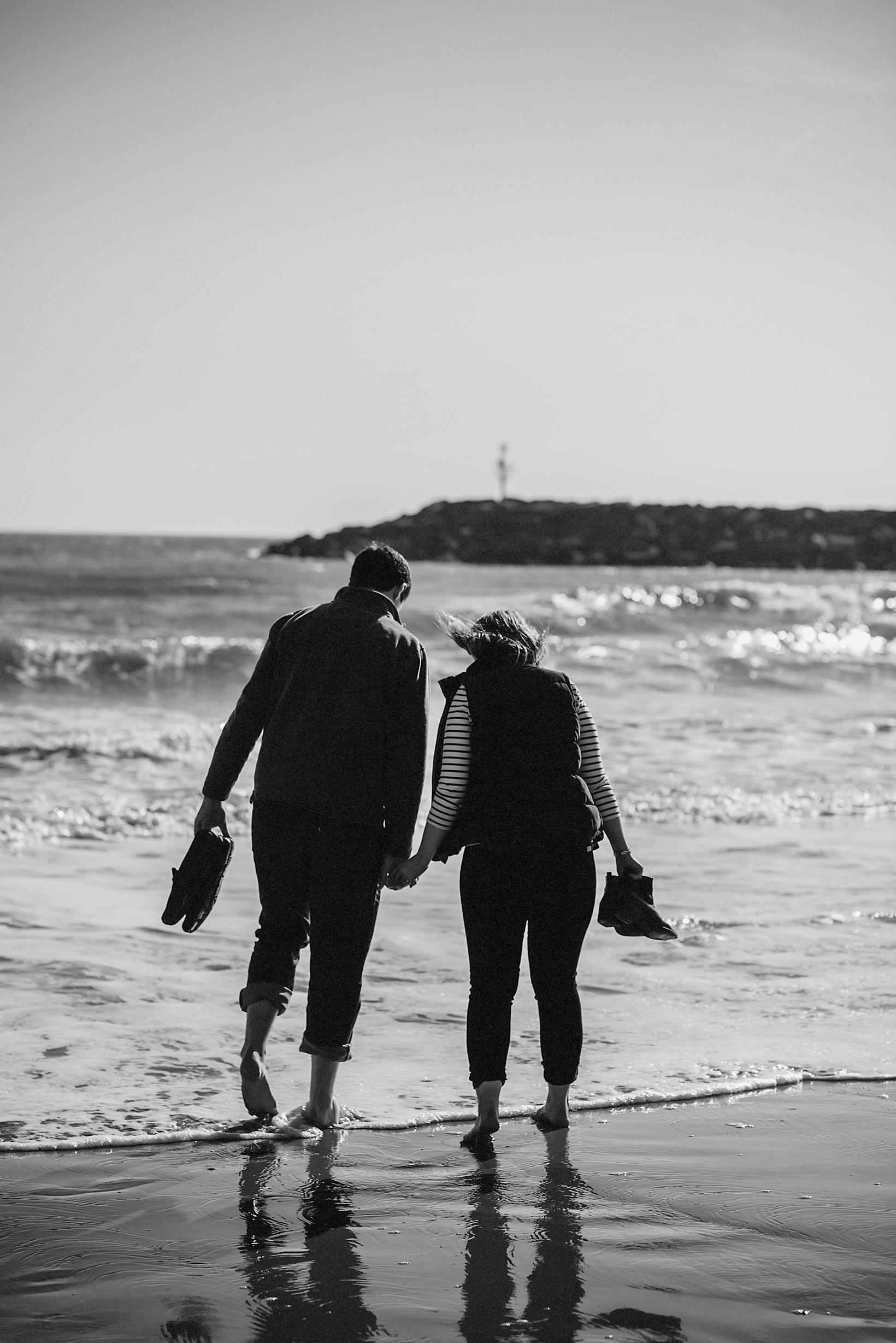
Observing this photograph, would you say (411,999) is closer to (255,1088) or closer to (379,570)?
(255,1088)

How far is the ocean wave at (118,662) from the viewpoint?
18734 mm

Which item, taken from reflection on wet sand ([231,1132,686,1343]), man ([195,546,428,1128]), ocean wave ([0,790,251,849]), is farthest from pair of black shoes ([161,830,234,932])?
ocean wave ([0,790,251,849])

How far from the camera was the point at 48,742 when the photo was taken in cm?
1213

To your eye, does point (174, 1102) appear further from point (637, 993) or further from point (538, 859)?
point (637, 993)

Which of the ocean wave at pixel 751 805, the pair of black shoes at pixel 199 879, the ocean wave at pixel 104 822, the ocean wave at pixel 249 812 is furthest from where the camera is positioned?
the ocean wave at pixel 751 805

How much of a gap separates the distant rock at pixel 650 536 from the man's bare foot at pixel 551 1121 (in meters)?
76.8

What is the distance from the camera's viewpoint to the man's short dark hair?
3.79 m

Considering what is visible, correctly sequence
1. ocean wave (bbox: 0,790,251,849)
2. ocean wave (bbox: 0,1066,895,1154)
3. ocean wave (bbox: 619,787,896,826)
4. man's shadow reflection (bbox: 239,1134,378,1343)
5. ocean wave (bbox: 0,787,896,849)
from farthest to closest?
ocean wave (bbox: 619,787,896,826), ocean wave (bbox: 0,787,896,849), ocean wave (bbox: 0,790,251,849), ocean wave (bbox: 0,1066,895,1154), man's shadow reflection (bbox: 239,1134,378,1343)

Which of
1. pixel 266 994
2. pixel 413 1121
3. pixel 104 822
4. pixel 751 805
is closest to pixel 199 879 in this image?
pixel 266 994

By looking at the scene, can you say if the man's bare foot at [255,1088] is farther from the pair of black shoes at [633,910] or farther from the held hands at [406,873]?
the pair of black shoes at [633,910]

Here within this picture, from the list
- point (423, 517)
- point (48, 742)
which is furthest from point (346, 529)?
point (48, 742)

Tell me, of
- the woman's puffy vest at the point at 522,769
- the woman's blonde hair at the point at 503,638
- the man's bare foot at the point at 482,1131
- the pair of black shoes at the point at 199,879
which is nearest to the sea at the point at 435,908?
the man's bare foot at the point at 482,1131

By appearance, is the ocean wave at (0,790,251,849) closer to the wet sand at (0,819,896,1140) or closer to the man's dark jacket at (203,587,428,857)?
the wet sand at (0,819,896,1140)

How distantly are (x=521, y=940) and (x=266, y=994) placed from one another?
722 mm
